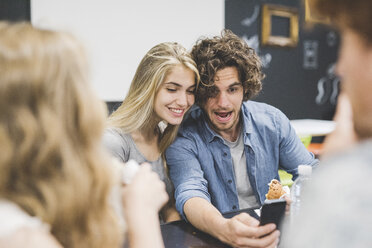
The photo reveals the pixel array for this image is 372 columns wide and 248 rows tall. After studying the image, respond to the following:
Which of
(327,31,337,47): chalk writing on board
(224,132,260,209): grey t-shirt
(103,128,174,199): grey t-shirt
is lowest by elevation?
(224,132,260,209): grey t-shirt

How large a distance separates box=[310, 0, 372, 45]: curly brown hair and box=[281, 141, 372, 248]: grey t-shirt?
0.18m

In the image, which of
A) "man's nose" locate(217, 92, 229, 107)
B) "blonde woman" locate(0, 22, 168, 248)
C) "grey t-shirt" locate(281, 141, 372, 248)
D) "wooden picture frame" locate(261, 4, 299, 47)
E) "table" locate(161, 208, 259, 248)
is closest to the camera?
"grey t-shirt" locate(281, 141, 372, 248)

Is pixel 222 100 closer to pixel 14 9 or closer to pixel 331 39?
pixel 14 9

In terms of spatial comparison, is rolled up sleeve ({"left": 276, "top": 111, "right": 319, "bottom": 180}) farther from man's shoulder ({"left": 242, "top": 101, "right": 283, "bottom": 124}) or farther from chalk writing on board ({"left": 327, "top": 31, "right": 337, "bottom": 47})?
chalk writing on board ({"left": 327, "top": 31, "right": 337, "bottom": 47})

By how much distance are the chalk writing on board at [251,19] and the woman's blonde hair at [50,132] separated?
3.73 meters

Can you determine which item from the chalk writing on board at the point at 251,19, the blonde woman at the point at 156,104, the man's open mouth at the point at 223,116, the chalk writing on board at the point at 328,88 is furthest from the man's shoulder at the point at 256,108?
the chalk writing on board at the point at 328,88

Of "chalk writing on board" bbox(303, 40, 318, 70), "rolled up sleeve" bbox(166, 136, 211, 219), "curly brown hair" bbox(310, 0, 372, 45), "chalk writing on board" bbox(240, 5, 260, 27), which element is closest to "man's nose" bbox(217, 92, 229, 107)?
"rolled up sleeve" bbox(166, 136, 211, 219)

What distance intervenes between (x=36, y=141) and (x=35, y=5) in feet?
8.63

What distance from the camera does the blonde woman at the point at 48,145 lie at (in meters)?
0.67

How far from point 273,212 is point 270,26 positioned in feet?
12.1

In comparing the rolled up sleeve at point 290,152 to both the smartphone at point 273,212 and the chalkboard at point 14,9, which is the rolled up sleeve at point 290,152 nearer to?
the smartphone at point 273,212

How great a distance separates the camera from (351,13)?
567 millimetres

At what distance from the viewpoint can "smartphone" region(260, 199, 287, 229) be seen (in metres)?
1.07

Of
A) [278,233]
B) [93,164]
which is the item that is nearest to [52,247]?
[93,164]
